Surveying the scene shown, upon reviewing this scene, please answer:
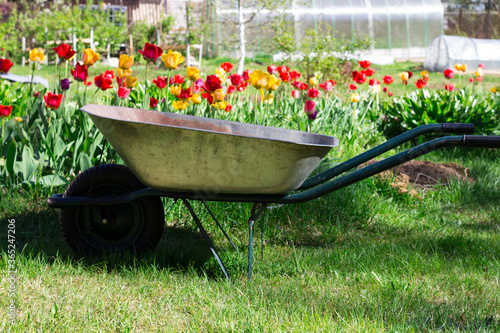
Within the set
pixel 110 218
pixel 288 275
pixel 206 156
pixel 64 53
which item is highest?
pixel 64 53

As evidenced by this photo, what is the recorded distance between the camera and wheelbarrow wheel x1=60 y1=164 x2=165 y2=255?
2.21m

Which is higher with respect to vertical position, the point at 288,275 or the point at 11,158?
the point at 11,158

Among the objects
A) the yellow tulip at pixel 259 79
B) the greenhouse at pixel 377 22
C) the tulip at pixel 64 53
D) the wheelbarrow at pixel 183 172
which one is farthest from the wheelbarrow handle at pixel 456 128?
the greenhouse at pixel 377 22

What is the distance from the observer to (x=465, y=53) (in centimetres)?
1379

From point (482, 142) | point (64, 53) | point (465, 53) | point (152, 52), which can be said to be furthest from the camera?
point (465, 53)

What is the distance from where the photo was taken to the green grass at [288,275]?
179 cm

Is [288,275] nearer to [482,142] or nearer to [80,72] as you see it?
[482,142]

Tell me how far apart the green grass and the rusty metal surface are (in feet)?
1.37

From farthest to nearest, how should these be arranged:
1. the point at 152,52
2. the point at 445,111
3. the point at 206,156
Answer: the point at 445,111 < the point at 152,52 < the point at 206,156

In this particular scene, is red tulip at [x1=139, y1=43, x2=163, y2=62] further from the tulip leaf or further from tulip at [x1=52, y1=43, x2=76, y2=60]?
the tulip leaf

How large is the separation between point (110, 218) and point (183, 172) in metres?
0.50

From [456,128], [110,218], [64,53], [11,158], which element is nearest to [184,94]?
[64,53]

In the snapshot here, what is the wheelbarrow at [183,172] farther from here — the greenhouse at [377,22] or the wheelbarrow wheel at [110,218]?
the greenhouse at [377,22]

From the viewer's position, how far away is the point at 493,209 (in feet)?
10.7
